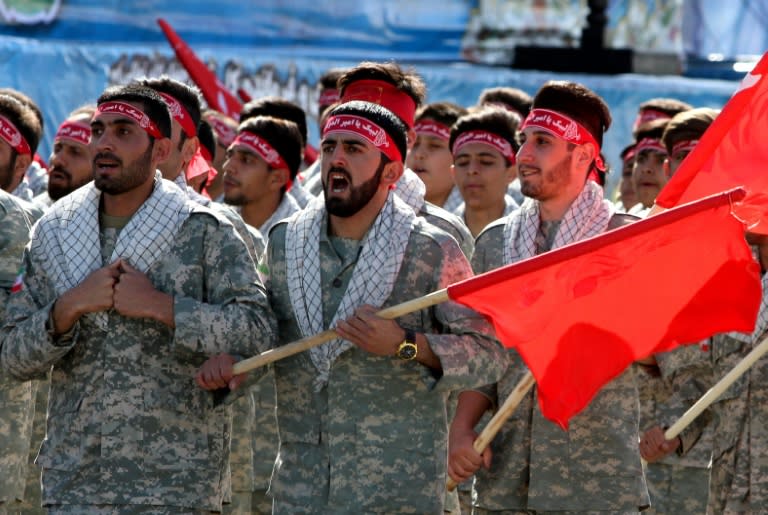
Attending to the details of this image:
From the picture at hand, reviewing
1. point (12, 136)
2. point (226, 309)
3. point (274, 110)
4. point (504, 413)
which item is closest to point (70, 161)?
point (12, 136)

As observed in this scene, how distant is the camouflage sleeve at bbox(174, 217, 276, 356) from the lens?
6961 millimetres

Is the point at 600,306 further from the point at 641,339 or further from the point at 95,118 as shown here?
the point at 95,118

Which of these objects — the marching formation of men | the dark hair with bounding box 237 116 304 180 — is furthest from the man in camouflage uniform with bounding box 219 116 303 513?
the marching formation of men

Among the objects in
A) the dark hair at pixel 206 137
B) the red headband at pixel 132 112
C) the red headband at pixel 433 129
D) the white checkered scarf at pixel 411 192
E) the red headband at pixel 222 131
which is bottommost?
the red headband at pixel 132 112

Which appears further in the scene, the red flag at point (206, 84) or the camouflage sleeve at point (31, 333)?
the red flag at point (206, 84)

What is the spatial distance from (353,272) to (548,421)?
1.11m

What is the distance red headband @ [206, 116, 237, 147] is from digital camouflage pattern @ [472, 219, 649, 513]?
18.9ft

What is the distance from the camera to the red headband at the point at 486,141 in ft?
35.4

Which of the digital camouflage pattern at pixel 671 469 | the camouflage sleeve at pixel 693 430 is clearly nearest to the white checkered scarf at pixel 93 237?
the camouflage sleeve at pixel 693 430

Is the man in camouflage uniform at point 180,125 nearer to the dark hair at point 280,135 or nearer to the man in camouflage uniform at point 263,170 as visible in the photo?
the man in camouflage uniform at point 263,170

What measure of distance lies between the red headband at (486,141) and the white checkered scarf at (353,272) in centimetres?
343

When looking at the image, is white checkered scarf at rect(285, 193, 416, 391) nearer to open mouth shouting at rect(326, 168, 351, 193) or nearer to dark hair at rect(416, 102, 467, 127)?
open mouth shouting at rect(326, 168, 351, 193)

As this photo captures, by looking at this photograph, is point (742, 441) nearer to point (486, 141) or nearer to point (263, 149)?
point (486, 141)

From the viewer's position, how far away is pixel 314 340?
22.4ft
